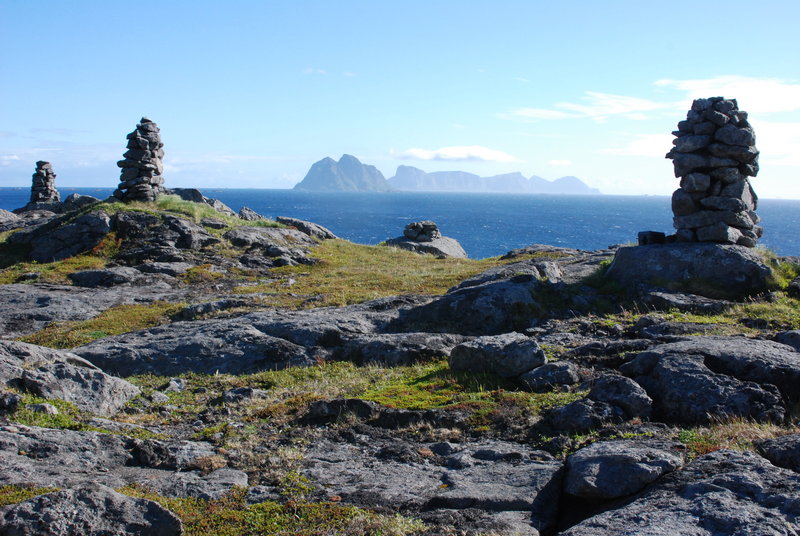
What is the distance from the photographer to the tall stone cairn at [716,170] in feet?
79.2

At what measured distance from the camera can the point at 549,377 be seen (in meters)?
13.2

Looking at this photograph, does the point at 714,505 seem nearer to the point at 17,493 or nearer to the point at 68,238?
the point at 17,493

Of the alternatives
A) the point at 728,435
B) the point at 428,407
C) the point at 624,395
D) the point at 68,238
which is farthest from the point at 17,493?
the point at 68,238

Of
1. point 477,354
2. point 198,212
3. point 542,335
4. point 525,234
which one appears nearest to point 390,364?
point 477,354

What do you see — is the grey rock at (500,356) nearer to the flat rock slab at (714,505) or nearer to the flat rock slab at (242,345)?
the flat rock slab at (242,345)

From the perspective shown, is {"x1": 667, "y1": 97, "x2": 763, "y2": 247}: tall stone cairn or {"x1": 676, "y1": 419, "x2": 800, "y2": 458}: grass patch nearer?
{"x1": 676, "y1": 419, "x2": 800, "y2": 458}: grass patch

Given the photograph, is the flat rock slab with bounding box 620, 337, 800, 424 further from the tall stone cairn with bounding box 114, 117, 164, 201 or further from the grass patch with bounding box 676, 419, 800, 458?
the tall stone cairn with bounding box 114, 117, 164, 201

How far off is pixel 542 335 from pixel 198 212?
109 ft

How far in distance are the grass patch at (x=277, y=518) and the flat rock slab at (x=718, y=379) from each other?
607cm

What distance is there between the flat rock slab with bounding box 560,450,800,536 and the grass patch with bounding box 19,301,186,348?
781 inches

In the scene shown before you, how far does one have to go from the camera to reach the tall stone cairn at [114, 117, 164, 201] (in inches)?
1747

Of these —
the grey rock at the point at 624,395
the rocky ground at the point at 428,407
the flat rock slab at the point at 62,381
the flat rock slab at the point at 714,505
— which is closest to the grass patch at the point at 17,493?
the rocky ground at the point at 428,407

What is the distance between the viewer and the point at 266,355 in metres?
18.3

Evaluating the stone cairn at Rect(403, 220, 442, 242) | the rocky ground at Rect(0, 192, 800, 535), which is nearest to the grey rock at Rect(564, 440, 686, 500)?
the rocky ground at Rect(0, 192, 800, 535)
